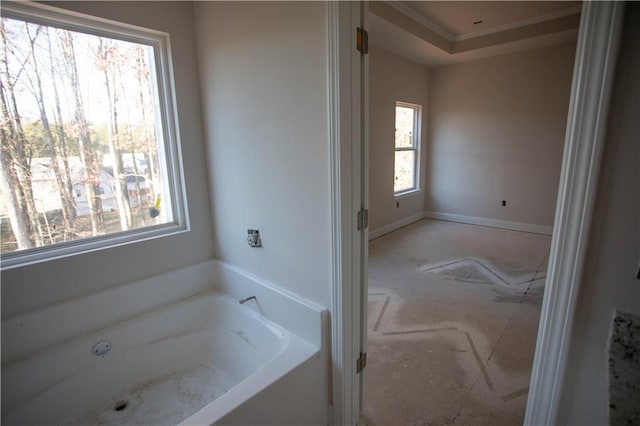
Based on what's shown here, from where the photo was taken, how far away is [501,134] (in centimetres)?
473

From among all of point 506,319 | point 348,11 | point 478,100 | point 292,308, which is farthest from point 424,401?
point 478,100

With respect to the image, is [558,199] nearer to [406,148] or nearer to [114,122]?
[114,122]

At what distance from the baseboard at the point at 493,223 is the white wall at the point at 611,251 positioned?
4.39 metres

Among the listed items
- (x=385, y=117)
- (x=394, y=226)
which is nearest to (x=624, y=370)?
(x=385, y=117)

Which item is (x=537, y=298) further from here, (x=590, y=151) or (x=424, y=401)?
(x=590, y=151)

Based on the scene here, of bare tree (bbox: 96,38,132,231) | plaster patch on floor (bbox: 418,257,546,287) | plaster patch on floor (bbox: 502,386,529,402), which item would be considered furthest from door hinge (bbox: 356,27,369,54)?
plaster patch on floor (bbox: 418,257,546,287)

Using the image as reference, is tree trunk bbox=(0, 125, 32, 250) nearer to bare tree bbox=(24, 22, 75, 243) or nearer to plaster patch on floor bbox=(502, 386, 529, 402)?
bare tree bbox=(24, 22, 75, 243)

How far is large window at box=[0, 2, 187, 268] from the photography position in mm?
1611

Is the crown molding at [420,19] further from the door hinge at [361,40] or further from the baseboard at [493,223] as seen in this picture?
the baseboard at [493,223]

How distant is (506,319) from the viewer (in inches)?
97.0

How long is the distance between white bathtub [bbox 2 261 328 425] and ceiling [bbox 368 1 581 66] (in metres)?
2.84

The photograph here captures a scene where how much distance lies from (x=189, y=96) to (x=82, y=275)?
1.26 m

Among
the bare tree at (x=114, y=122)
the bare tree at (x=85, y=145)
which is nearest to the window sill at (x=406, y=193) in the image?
the bare tree at (x=114, y=122)

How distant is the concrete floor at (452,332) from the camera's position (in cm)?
171
